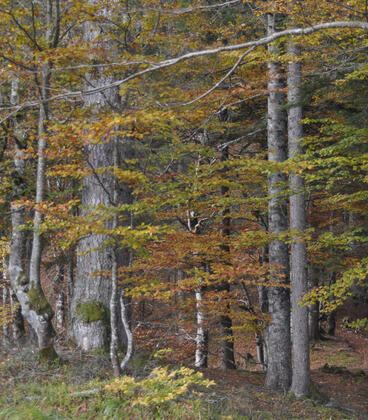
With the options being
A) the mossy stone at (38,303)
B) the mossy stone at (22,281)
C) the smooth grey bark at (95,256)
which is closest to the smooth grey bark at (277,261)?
the smooth grey bark at (95,256)

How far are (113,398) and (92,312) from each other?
3.22 m

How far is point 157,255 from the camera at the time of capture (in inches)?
374

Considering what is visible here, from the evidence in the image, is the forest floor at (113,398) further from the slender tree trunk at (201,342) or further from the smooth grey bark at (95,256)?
the slender tree trunk at (201,342)

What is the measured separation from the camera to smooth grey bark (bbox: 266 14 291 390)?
936 cm

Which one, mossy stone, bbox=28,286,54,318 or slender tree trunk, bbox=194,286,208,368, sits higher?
mossy stone, bbox=28,286,54,318

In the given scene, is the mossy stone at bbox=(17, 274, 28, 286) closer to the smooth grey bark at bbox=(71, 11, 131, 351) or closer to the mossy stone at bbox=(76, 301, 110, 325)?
the smooth grey bark at bbox=(71, 11, 131, 351)

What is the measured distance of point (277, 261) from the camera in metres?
9.78

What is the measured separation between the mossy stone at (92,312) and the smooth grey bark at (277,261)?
381 cm

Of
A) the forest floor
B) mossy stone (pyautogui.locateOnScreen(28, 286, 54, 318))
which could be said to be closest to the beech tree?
mossy stone (pyautogui.locateOnScreen(28, 286, 54, 318))

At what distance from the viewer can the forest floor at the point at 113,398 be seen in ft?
15.7

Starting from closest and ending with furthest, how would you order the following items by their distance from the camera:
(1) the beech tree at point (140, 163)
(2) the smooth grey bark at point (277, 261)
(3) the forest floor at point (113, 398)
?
1. (3) the forest floor at point (113, 398)
2. (1) the beech tree at point (140, 163)
3. (2) the smooth grey bark at point (277, 261)

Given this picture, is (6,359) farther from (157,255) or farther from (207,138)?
(207,138)

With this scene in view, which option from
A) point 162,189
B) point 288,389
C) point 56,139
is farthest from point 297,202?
point 56,139

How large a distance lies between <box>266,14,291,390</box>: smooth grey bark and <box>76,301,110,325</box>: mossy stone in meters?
3.81
